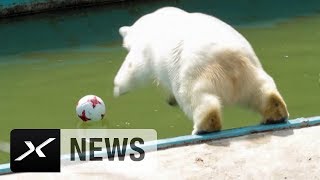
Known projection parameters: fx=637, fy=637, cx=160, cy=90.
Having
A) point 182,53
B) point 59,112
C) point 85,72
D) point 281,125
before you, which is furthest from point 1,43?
point 281,125

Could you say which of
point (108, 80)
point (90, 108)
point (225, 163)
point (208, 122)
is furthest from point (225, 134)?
point (108, 80)

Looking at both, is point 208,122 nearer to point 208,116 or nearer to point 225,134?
point 208,116

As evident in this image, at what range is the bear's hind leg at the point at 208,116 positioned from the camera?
4.21 metres

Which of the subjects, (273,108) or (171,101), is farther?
(171,101)

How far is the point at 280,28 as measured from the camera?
8.58m

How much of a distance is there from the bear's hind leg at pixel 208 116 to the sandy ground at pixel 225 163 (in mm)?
114

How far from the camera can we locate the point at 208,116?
4.22m

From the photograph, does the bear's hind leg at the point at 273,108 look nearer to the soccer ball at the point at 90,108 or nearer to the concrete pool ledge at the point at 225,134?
the concrete pool ledge at the point at 225,134

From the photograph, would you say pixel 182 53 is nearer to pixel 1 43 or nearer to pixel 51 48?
pixel 51 48

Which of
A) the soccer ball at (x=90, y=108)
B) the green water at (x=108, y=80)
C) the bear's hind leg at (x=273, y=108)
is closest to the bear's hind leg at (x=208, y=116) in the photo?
the bear's hind leg at (x=273, y=108)

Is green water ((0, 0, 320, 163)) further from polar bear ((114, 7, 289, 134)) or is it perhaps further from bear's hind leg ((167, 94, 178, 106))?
polar bear ((114, 7, 289, 134))

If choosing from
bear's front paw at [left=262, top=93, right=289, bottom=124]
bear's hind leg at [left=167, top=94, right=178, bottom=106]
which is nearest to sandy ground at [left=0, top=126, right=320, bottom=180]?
bear's front paw at [left=262, top=93, right=289, bottom=124]

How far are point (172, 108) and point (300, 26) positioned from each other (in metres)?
3.60

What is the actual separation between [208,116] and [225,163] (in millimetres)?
428
